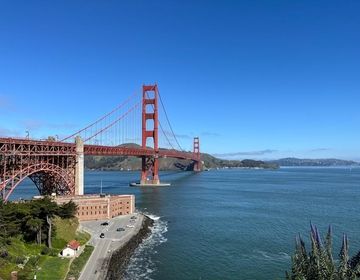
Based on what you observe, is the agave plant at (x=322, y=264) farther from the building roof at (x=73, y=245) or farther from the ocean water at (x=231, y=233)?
the building roof at (x=73, y=245)

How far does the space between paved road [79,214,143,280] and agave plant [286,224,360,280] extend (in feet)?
61.3

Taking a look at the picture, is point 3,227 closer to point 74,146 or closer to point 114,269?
point 114,269

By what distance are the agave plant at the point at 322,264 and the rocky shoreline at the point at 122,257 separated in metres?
19.1

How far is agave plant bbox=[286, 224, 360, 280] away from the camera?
581 inches

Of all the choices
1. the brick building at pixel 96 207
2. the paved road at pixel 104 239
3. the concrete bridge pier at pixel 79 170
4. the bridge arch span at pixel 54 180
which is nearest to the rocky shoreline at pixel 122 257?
the paved road at pixel 104 239

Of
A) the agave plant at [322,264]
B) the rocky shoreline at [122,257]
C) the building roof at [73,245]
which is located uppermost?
the agave plant at [322,264]

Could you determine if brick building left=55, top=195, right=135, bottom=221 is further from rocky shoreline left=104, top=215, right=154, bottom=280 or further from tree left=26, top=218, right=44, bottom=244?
tree left=26, top=218, right=44, bottom=244

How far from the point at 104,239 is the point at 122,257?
5.71 m

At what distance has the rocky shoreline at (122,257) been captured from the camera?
33.1 m

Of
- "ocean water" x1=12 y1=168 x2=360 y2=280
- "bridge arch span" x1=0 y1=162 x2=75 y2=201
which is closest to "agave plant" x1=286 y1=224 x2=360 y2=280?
"ocean water" x1=12 y1=168 x2=360 y2=280

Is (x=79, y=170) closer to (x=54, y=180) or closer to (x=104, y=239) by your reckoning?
(x=54, y=180)

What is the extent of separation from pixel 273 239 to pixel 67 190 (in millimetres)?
33170

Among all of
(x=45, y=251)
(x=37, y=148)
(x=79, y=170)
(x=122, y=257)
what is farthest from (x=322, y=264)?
(x=79, y=170)

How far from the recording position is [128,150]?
327ft
